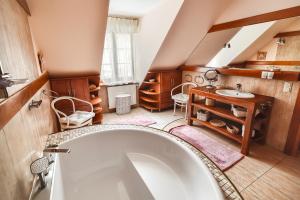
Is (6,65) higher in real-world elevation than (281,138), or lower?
higher

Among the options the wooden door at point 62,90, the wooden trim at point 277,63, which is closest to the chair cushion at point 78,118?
the wooden door at point 62,90

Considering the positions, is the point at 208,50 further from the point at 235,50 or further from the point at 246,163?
the point at 246,163

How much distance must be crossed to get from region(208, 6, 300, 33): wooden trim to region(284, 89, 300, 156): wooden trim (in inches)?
41.9

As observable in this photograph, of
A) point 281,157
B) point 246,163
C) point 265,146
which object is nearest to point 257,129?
point 265,146

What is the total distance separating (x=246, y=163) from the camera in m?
2.05

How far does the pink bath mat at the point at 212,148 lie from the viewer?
6.84 ft

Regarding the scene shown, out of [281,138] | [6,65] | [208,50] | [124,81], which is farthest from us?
[124,81]

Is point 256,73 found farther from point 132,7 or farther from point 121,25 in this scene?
point 121,25

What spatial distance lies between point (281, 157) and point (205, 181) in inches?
69.2

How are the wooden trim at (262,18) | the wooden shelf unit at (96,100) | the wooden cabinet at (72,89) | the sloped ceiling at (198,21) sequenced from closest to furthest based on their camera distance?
1. the wooden trim at (262,18)
2. the sloped ceiling at (198,21)
3. the wooden cabinet at (72,89)
4. the wooden shelf unit at (96,100)

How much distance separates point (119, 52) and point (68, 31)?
1.84 m

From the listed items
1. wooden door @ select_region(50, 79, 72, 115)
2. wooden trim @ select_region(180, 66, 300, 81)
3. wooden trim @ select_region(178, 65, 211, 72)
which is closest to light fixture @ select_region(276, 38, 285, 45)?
wooden trim @ select_region(180, 66, 300, 81)

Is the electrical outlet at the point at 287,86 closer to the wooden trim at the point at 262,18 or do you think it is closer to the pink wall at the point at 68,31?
the wooden trim at the point at 262,18

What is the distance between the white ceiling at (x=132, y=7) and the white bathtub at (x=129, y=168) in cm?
211
